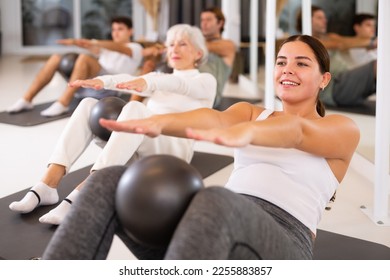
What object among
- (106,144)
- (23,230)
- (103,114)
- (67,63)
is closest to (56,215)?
(23,230)

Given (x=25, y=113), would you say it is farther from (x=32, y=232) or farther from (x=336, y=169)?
(x=336, y=169)

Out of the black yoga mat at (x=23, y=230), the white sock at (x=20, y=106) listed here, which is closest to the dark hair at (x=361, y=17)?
the black yoga mat at (x=23, y=230)

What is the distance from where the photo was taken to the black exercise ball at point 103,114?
2.30m

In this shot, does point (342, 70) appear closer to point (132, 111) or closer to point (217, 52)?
point (217, 52)

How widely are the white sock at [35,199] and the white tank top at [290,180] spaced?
41.8 inches

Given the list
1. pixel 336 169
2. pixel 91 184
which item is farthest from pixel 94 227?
pixel 336 169

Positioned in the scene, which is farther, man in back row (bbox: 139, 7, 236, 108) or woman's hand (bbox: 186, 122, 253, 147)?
man in back row (bbox: 139, 7, 236, 108)

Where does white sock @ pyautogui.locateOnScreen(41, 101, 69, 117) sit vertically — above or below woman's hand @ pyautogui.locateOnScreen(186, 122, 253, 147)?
below

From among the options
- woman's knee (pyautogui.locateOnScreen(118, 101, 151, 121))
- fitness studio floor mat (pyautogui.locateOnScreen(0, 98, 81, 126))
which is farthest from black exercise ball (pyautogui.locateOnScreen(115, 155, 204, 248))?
fitness studio floor mat (pyautogui.locateOnScreen(0, 98, 81, 126))

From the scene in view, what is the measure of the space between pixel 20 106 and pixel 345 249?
3433 millimetres

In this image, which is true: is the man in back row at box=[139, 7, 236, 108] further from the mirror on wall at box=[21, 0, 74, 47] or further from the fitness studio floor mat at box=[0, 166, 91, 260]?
the mirror on wall at box=[21, 0, 74, 47]

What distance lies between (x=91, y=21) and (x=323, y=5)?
8.59 metres

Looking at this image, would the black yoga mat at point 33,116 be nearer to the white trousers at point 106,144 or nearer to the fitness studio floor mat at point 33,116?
the fitness studio floor mat at point 33,116

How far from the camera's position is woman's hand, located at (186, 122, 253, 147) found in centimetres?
113
